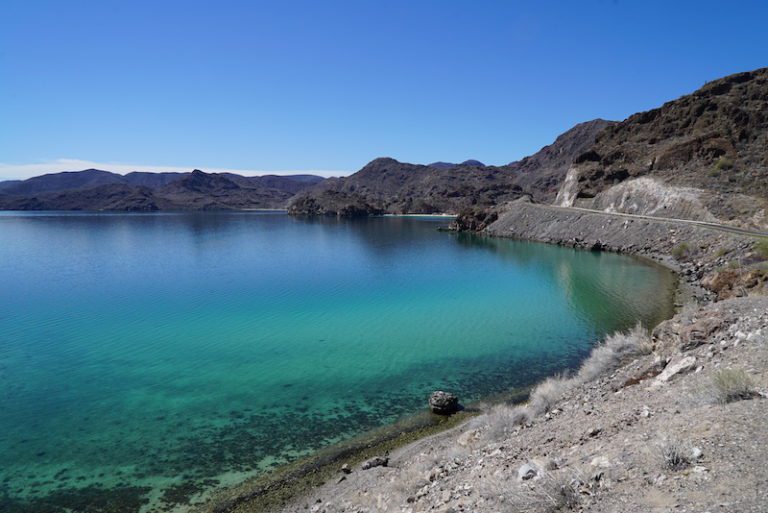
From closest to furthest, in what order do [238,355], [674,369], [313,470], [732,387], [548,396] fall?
[732,387], [674,369], [313,470], [548,396], [238,355]

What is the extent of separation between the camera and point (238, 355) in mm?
19312

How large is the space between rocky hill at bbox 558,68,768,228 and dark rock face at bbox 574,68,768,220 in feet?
0.32

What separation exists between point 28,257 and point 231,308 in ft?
124

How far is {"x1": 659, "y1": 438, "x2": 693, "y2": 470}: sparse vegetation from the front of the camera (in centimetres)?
576

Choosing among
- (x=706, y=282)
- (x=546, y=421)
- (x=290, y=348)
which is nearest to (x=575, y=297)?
(x=706, y=282)

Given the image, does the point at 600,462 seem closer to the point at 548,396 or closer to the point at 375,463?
A: the point at 548,396

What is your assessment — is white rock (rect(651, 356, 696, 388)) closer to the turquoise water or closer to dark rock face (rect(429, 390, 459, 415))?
dark rock face (rect(429, 390, 459, 415))

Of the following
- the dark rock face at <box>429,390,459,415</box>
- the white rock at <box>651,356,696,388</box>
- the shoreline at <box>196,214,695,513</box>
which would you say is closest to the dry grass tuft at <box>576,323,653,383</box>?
the shoreline at <box>196,214,695,513</box>

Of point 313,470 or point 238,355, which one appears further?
point 238,355

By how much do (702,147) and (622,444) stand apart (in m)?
68.2

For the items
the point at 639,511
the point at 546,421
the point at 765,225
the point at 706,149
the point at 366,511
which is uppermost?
the point at 706,149

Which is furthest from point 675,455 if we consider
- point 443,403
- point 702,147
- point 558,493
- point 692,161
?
point 702,147

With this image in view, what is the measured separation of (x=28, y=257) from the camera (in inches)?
1951

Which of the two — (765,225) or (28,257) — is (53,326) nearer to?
(28,257)
